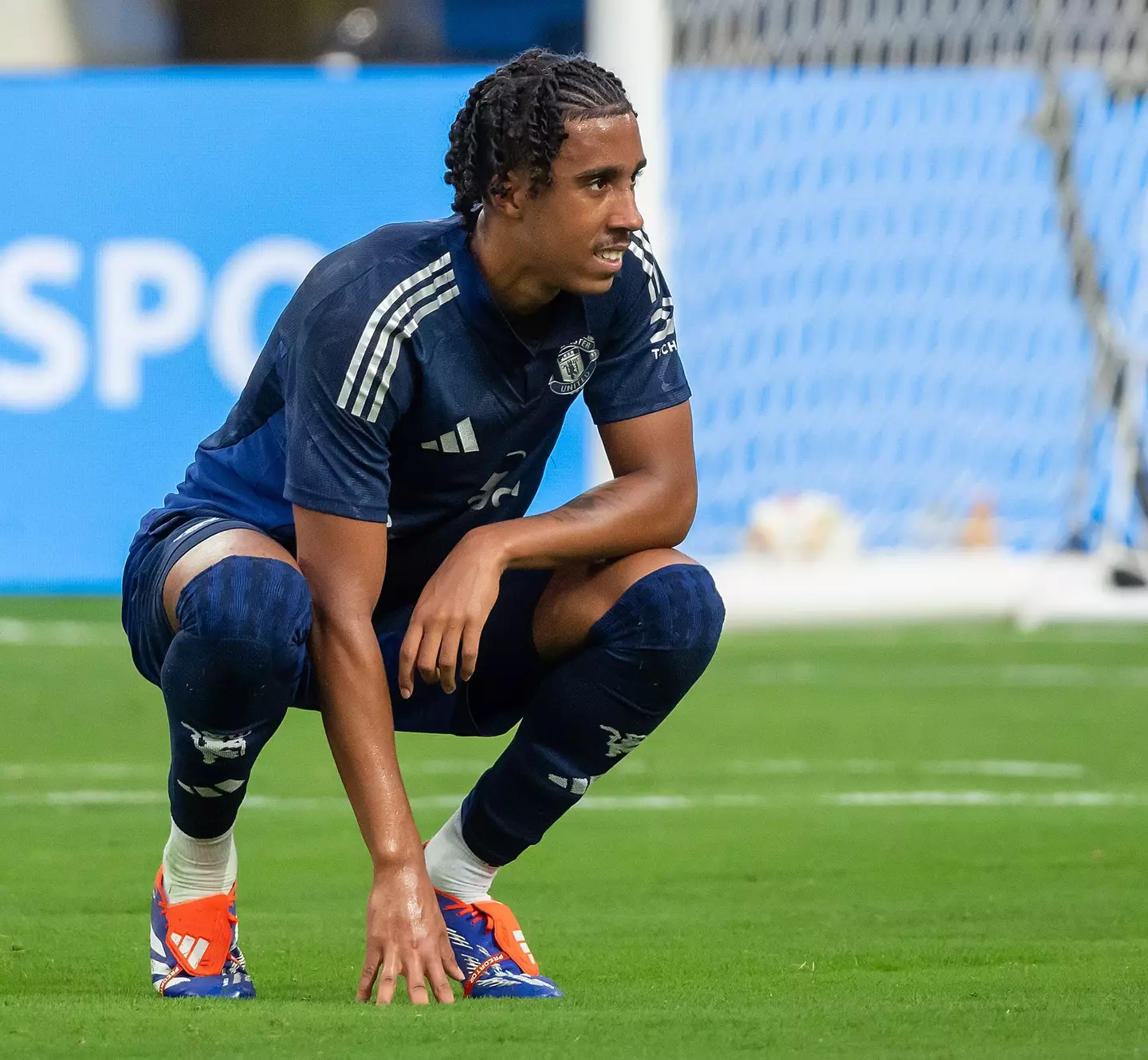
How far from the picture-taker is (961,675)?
5.33 metres

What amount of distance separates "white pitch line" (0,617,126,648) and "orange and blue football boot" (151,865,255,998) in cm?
358

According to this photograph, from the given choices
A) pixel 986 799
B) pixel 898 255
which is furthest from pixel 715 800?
pixel 898 255

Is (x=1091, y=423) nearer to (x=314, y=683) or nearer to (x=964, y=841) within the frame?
(x=964, y=841)

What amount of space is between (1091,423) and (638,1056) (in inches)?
209

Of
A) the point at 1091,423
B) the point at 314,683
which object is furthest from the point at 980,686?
the point at 314,683

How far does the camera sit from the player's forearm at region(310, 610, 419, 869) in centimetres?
204

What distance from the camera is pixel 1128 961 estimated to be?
2.25 meters

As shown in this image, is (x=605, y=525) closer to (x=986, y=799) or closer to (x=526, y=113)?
(x=526, y=113)

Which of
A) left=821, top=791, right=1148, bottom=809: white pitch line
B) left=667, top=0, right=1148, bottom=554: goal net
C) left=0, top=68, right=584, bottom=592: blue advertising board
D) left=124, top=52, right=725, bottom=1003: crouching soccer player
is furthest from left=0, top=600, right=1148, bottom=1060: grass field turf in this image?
left=667, top=0, right=1148, bottom=554: goal net

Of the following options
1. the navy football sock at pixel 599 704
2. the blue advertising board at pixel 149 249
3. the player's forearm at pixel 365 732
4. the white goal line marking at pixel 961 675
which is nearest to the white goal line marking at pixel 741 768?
the white goal line marking at pixel 961 675

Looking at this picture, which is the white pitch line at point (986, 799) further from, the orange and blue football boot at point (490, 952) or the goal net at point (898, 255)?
the goal net at point (898, 255)

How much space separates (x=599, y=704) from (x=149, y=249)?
195 inches

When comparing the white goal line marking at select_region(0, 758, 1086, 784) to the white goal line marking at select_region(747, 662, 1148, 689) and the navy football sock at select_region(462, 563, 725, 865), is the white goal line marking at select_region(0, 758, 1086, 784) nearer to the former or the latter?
the white goal line marking at select_region(747, 662, 1148, 689)

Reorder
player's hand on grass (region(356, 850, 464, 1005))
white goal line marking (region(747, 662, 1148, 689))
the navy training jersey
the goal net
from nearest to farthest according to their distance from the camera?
player's hand on grass (region(356, 850, 464, 1005)), the navy training jersey, white goal line marking (region(747, 662, 1148, 689)), the goal net
